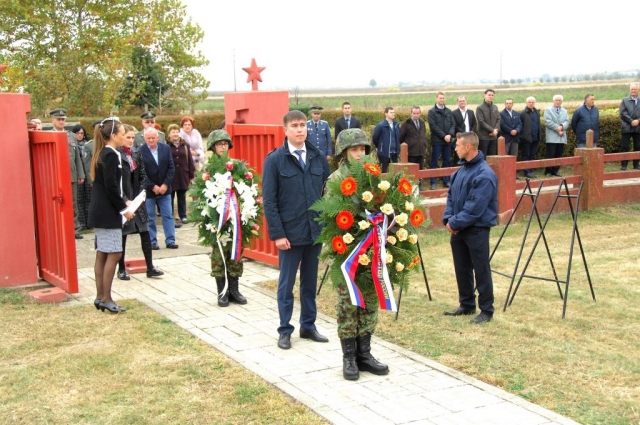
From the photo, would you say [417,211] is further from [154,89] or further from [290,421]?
[154,89]

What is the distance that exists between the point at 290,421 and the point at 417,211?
76.0 inches

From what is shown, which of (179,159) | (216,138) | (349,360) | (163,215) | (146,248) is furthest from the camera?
(179,159)

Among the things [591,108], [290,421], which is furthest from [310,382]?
[591,108]

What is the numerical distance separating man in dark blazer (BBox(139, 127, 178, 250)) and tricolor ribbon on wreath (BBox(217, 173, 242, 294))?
3514 mm

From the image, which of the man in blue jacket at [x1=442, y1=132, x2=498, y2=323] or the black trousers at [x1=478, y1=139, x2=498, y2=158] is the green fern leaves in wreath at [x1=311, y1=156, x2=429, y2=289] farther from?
the black trousers at [x1=478, y1=139, x2=498, y2=158]

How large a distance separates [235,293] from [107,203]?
Answer: 1720 mm

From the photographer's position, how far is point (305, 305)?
7.36m

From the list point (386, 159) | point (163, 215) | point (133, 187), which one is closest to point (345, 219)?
point (133, 187)

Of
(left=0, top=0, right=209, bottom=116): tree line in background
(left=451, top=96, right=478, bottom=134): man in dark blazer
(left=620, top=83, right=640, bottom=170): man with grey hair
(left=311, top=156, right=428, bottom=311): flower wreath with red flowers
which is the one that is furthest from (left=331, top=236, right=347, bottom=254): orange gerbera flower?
(left=0, top=0, right=209, bottom=116): tree line in background

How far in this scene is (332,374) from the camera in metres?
6.48

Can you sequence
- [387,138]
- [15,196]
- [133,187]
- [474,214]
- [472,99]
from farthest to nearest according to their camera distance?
[472,99]
[387,138]
[15,196]
[133,187]
[474,214]

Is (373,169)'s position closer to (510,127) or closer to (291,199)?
(291,199)

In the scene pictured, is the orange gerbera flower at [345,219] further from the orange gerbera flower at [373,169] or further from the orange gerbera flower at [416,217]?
the orange gerbera flower at [416,217]

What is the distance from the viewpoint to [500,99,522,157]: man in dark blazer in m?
18.0
